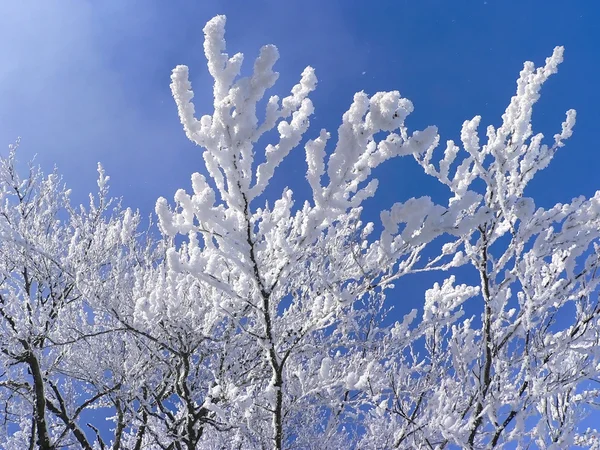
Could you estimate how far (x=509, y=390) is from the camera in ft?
10.3

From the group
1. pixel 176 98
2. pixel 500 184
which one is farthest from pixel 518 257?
pixel 176 98

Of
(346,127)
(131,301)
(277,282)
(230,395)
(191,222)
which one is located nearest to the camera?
(346,127)

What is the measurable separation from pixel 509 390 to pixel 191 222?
2.85m

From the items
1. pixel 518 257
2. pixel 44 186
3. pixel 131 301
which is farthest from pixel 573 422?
pixel 44 186

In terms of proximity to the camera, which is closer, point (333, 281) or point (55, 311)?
point (333, 281)

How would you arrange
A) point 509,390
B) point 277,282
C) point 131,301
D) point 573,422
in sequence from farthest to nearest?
1. point 131,301
2. point 573,422
3. point 509,390
4. point 277,282

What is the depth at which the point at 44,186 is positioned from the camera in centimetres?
697

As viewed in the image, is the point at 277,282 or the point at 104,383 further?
the point at 104,383

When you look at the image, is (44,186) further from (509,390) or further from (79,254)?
(509,390)

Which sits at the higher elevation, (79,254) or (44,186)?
(44,186)

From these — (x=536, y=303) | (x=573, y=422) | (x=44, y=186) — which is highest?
(x=44, y=186)

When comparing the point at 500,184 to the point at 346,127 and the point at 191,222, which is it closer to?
the point at 346,127

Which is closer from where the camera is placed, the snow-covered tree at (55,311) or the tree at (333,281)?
the tree at (333,281)

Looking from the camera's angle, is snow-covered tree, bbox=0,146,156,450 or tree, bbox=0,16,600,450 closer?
tree, bbox=0,16,600,450
